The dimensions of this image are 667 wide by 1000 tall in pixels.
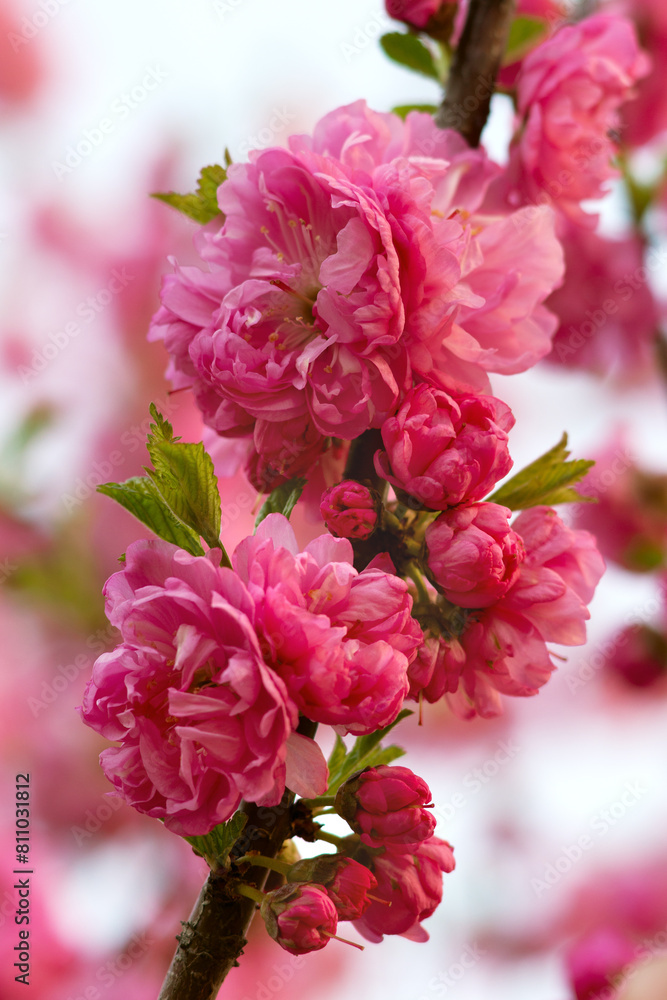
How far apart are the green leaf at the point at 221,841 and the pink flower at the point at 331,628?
0.09 metres

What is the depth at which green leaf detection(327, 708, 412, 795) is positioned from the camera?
0.47 metres

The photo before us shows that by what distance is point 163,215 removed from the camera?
132 cm

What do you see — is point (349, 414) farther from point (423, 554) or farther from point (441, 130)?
point (441, 130)

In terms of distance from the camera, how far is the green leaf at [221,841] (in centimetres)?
41

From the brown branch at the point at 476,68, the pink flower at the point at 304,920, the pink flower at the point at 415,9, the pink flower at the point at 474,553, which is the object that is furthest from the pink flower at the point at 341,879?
the pink flower at the point at 415,9

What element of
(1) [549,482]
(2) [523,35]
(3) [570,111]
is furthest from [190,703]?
(2) [523,35]

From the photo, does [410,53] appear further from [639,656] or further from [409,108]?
[639,656]

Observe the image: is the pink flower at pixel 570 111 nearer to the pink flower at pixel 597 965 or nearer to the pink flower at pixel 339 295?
the pink flower at pixel 339 295

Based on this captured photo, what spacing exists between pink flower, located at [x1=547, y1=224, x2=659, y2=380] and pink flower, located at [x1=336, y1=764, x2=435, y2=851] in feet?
2.35

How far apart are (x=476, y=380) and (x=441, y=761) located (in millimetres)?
1171

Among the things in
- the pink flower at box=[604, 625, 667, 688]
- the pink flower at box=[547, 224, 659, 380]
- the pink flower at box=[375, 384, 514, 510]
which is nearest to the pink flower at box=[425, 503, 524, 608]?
the pink flower at box=[375, 384, 514, 510]

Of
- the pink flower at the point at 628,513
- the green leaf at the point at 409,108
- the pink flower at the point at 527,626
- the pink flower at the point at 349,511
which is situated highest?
the green leaf at the point at 409,108

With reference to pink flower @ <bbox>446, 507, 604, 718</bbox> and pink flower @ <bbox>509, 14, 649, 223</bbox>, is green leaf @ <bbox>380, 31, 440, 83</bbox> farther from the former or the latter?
pink flower @ <bbox>446, 507, 604, 718</bbox>

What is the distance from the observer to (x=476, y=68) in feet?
2.05
